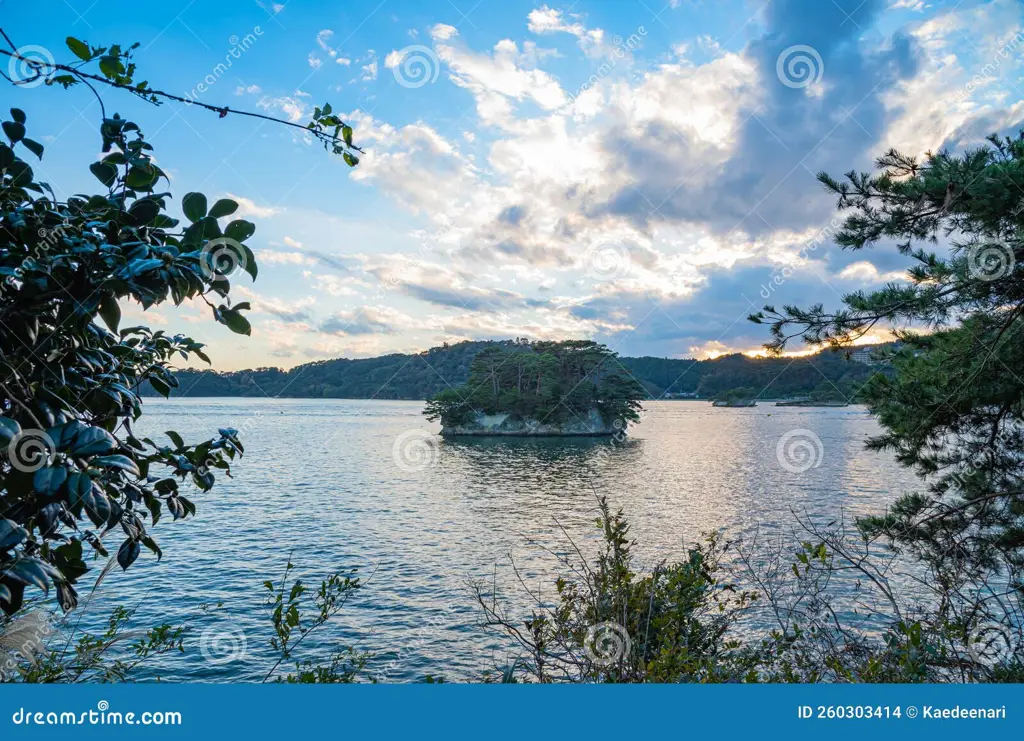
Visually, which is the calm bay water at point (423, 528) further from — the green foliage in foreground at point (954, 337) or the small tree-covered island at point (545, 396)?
the small tree-covered island at point (545, 396)

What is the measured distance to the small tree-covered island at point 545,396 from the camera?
73.2m

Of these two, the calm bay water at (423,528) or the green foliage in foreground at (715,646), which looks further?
the calm bay water at (423,528)

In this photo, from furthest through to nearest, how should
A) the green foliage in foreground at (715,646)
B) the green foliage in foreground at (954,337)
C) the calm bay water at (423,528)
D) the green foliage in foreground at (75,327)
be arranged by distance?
the calm bay water at (423,528)
the green foliage in foreground at (954,337)
the green foliage in foreground at (715,646)
the green foliage in foreground at (75,327)

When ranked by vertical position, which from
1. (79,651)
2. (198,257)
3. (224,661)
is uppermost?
(198,257)

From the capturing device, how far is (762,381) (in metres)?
132

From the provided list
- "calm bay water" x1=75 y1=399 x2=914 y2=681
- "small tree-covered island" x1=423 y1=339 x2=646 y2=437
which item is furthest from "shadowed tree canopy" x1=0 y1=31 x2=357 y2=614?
"small tree-covered island" x1=423 y1=339 x2=646 y2=437

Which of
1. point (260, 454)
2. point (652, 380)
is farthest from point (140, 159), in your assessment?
point (652, 380)

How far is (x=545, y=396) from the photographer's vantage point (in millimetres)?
73250

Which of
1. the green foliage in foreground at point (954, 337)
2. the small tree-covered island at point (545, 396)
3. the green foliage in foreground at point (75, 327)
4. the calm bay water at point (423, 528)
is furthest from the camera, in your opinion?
the small tree-covered island at point (545, 396)

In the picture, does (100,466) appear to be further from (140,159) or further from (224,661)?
(224,661)

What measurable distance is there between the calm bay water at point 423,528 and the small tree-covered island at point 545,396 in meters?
15.4

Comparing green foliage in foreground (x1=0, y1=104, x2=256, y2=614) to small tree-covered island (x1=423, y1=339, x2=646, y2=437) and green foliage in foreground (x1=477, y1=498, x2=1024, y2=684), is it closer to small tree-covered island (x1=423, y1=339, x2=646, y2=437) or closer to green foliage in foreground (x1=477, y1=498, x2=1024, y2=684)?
green foliage in foreground (x1=477, y1=498, x2=1024, y2=684)

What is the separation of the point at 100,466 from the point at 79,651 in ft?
11.6

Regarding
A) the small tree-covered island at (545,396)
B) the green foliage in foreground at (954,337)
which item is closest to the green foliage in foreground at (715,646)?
the green foliage in foreground at (954,337)
